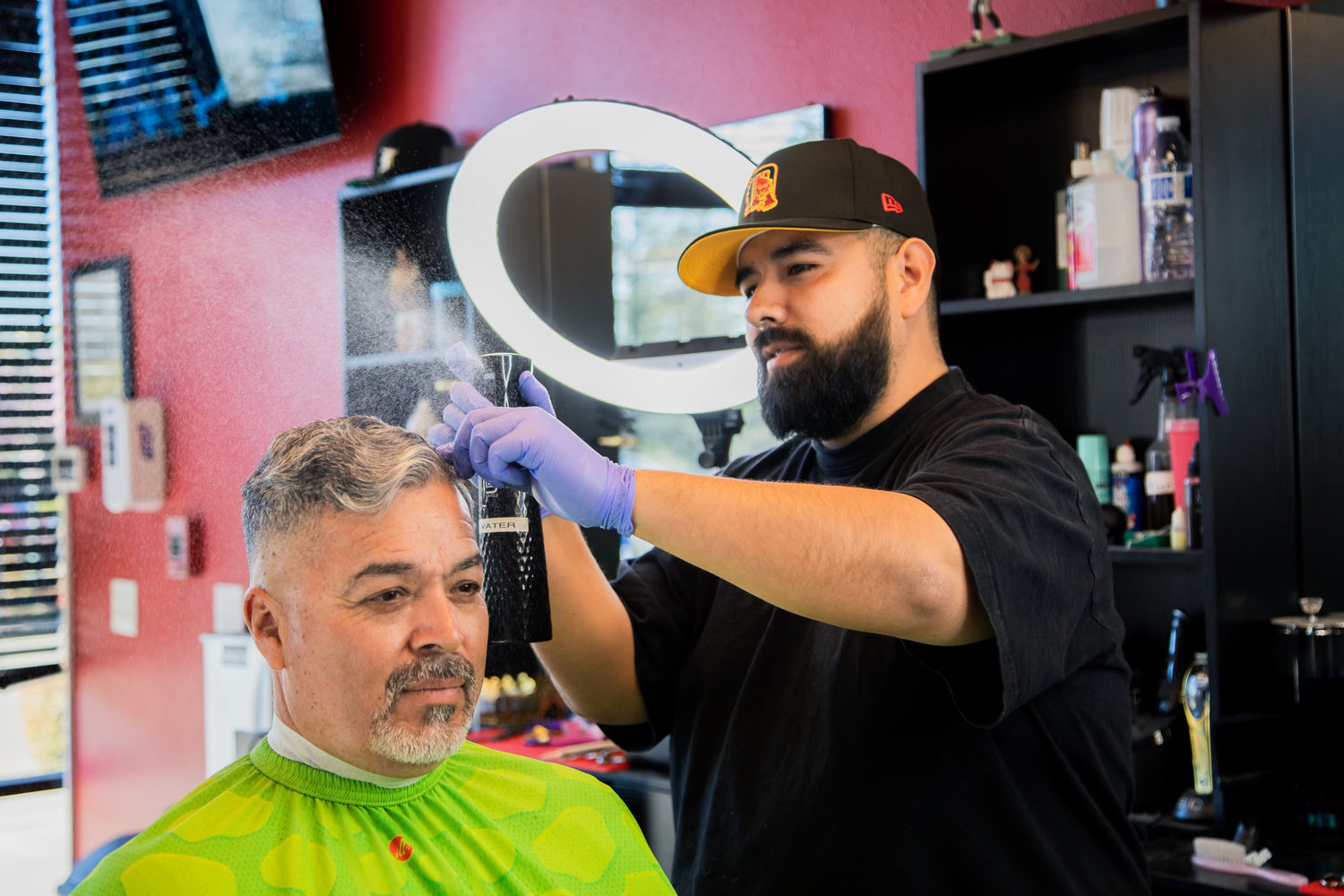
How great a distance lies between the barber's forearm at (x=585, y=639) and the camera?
6.00 ft

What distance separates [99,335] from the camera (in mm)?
1444

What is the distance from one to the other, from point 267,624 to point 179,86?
2.25 feet

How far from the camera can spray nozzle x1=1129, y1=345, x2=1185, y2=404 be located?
2.51 metres

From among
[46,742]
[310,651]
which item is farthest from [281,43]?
[46,742]

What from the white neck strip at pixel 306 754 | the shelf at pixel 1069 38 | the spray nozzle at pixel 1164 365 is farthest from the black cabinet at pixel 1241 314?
the white neck strip at pixel 306 754

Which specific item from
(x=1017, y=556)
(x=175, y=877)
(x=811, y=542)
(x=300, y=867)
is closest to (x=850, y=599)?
(x=811, y=542)

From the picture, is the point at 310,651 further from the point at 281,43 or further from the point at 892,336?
the point at 892,336

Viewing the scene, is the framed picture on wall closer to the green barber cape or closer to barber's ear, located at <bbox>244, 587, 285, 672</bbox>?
barber's ear, located at <bbox>244, 587, 285, 672</bbox>

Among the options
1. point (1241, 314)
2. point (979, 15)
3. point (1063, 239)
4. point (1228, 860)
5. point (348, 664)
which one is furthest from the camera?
point (1063, 239)

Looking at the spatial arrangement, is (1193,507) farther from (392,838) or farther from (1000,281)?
(392,838)

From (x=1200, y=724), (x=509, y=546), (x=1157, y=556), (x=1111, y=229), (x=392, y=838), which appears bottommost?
(x=1200, y=724)

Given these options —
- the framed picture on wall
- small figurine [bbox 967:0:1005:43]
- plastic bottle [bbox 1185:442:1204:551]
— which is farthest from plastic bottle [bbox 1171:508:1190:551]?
the framed picture on wall

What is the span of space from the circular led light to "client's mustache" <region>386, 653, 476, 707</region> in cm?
50

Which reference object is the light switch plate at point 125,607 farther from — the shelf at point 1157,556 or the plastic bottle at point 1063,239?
the plastic bottle at point 1063,239
